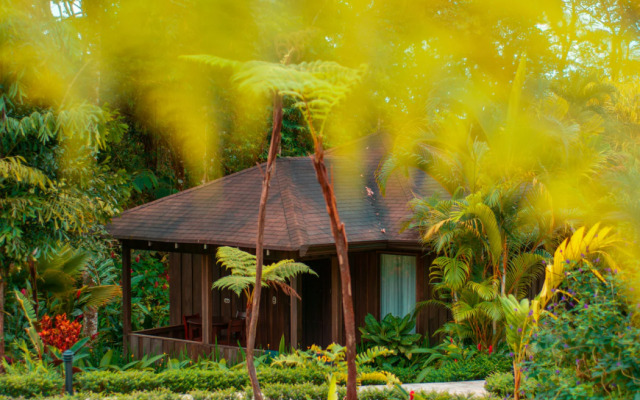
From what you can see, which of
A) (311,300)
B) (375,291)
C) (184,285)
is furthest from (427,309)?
(184,285)

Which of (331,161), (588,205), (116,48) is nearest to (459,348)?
(588,205)

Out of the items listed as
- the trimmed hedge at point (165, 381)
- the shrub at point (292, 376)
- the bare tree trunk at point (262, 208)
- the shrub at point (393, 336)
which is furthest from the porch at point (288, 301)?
the bare tree trunk at point (262, 208)

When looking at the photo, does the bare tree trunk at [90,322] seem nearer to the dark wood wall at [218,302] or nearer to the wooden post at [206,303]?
the dark wood wall at [218,302]

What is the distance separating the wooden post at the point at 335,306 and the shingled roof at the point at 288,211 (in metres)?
1.01

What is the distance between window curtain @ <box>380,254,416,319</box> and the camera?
13.1 metres

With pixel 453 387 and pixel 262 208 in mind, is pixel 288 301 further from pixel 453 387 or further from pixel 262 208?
pixel 262 208

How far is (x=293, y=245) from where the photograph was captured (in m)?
11.4

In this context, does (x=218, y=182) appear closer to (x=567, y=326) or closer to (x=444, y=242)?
(x=444, y=242)

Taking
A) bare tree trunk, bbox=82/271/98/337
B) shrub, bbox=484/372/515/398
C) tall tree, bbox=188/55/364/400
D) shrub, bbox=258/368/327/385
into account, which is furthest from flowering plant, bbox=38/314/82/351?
tall tree, bbox=188/55/364/400

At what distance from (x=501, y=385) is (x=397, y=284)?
469cm

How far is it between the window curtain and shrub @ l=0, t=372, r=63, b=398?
651cm

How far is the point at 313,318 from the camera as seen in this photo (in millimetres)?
14625

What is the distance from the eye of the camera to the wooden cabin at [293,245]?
12406mm

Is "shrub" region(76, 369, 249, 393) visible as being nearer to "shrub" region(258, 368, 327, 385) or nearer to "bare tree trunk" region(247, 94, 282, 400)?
"shrub" region(258, 368, 327, 385)
